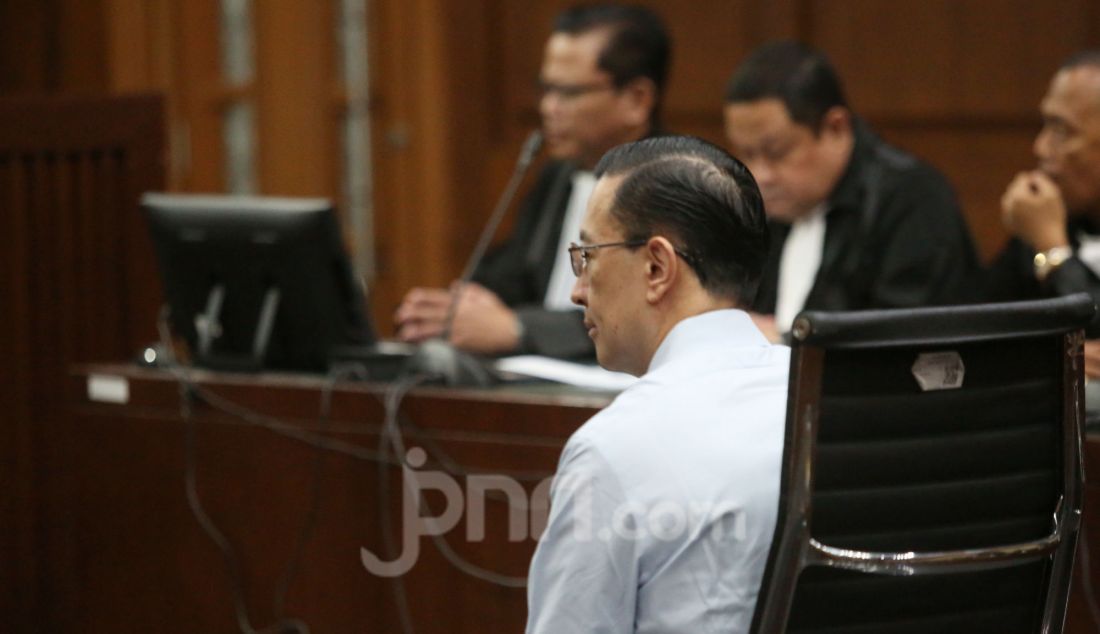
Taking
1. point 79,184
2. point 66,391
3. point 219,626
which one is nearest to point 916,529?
point 219,626

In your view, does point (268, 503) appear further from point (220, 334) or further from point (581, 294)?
point (581, 294)

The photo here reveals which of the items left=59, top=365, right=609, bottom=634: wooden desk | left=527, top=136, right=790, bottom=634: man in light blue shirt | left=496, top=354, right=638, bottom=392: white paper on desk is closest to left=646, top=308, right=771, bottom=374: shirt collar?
left=527, top=136, right=790, bottom=634: man in light blue shirt

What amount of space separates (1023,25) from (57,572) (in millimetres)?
2784

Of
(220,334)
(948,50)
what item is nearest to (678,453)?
(220,334)

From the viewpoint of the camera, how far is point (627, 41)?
11.3 feet

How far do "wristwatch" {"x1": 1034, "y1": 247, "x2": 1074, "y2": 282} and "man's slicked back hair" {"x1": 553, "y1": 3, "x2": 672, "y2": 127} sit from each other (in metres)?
1.02

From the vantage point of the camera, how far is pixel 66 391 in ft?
10.5

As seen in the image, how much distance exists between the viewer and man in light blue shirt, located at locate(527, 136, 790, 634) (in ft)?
4.58

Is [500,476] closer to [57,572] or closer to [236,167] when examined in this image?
[57,572]

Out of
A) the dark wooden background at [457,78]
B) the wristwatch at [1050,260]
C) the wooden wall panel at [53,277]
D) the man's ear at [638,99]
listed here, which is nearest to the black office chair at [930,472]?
the wristwatch at [1050,260]

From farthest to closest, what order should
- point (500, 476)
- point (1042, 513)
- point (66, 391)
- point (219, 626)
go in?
point (66, 391)
point (219, 626)
point (500, 476)
point (1042, 513)

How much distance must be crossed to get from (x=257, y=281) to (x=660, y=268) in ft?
4.84

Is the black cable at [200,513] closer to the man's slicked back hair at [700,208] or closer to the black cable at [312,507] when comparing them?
the black cable at [312,507]

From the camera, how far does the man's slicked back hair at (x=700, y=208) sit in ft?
5.05
